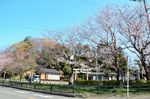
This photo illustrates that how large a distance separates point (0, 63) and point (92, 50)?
33.3 m

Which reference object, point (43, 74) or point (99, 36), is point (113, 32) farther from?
point (43, 74)

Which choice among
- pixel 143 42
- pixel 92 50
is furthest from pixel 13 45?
pixel 143 42

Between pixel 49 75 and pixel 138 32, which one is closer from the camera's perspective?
pixel 138 32

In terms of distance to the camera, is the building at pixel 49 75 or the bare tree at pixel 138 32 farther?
the building at pixel 49 75

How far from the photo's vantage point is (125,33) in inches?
1010

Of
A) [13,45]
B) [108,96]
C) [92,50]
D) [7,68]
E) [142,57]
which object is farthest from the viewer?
[13,45]

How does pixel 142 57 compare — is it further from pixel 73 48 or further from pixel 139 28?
pixel 73 48

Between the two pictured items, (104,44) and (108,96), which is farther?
(104,44)

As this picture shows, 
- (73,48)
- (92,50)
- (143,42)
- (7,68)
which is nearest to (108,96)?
(143,42)

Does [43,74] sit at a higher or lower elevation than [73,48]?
lower

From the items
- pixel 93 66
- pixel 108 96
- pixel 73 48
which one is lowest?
pixel 108 96

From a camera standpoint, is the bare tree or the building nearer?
the bare tree

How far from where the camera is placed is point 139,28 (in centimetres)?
2520

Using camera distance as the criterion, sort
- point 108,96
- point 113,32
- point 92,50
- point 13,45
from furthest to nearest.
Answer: point 13,45 → point 92,50 → point 113,32 → point 108,96
